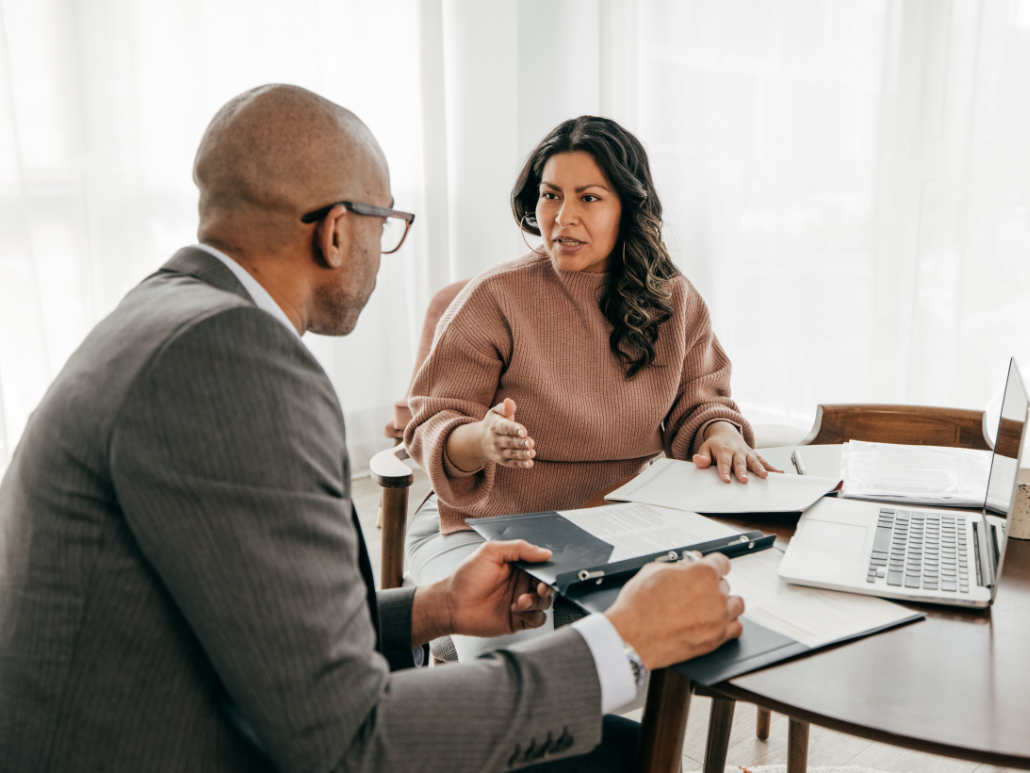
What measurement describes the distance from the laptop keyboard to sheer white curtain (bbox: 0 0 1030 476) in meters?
1.87

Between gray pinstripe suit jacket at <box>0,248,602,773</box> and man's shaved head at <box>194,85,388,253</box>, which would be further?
man's shaved head at <box>194,85,388,253</box>

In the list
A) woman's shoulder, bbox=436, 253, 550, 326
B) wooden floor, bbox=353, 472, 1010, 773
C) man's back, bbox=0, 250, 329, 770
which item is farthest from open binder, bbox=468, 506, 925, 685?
wooden floor, bbox=353, 472, 1010, 773

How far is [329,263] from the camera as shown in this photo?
2.95 ft

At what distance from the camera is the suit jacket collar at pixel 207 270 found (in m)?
0.81

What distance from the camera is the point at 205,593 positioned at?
62cm

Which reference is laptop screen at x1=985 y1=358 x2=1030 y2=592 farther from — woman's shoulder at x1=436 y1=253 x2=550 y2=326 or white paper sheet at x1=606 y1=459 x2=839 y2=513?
woman's shoulder at x1=436 y1=253 x2=550 y2=326

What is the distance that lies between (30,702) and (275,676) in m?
0.23

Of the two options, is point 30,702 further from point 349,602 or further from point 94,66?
point 94,66

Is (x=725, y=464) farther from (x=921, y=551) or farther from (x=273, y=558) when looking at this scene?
(x=273, y=558)

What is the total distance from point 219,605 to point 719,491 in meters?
0.89

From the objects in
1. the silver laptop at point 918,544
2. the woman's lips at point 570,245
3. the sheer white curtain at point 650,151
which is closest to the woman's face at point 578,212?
the woman's lips at point 570,245

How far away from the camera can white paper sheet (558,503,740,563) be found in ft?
3.40

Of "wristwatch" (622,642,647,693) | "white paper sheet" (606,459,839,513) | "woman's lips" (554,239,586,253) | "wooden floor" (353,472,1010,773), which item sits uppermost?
"woman's lips" (554,239,586,253)

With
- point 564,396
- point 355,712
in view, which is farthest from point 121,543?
point 564,396
